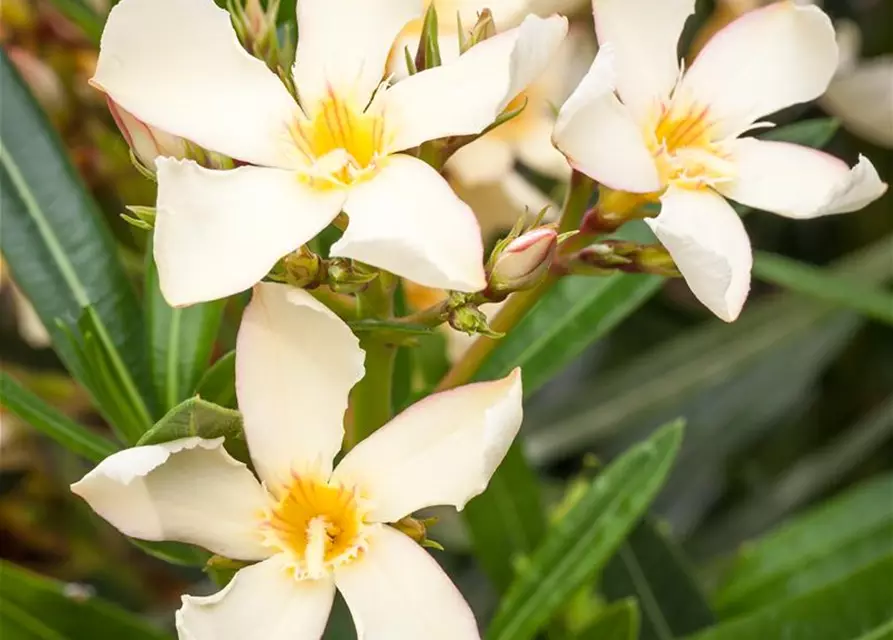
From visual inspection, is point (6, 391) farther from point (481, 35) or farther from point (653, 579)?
point (653, 579)

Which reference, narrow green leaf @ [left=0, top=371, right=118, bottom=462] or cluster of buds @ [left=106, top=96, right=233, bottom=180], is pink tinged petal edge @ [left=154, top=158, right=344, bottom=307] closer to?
cluster of buds @ [left=106, top=96, right=233, bottom=180]

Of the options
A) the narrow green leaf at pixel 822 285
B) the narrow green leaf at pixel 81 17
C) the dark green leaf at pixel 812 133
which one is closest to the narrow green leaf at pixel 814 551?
the narrow green leaf at pixel 822 285

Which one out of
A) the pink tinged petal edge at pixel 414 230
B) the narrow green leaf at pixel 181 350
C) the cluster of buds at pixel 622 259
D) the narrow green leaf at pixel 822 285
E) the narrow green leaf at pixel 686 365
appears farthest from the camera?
the narrow green leaf at pixel 686 365

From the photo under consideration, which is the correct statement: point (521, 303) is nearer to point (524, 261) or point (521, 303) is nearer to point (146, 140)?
point (524, 261)

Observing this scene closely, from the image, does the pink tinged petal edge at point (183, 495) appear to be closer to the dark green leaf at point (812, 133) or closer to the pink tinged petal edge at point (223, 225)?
the pink tinged petal edge at point (223, 225)

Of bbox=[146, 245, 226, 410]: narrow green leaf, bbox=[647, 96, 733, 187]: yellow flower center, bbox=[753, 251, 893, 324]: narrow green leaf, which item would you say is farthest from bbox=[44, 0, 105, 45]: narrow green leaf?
bbox=[753, 251, 893, 324]: narrow green leaf
